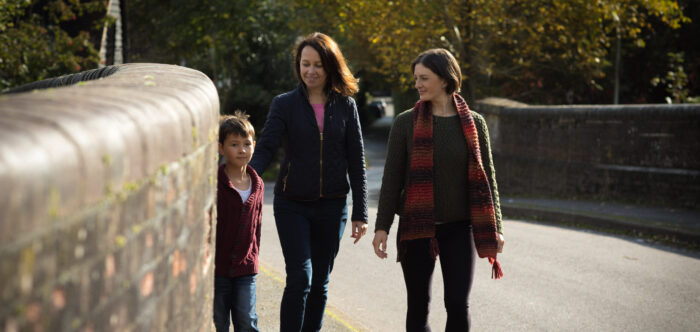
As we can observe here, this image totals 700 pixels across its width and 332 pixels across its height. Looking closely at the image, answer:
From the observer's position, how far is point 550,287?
7.22 m

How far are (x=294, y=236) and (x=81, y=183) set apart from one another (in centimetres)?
295

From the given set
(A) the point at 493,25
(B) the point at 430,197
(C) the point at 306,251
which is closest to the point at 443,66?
(B) the point at 430,197

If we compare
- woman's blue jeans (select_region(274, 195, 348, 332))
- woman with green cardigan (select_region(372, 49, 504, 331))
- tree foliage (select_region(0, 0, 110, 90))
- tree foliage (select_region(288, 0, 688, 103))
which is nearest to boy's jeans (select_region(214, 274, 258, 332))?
woman's blue jeans (select_region(274, 195, 348, 332))

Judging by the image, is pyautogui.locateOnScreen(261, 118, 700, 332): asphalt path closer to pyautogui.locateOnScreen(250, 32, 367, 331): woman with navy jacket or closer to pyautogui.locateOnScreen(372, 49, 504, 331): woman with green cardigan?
pyautogui.locateOnScreen(250, 32, 367, 331): woman with navy jacket

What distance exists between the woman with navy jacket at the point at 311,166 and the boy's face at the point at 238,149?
110mm

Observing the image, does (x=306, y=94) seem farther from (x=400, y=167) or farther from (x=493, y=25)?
(x=493, y=25)

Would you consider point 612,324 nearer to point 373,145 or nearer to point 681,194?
point 681,194

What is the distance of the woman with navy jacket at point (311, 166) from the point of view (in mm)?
4309

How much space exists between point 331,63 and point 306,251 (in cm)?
101

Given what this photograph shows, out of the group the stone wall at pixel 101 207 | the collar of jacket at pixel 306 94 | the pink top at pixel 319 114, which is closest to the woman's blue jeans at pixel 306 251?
the pink top at pixel 319 114

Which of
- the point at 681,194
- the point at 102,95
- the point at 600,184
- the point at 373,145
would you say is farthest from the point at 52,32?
the point at 373,145

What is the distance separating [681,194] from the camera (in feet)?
38.6

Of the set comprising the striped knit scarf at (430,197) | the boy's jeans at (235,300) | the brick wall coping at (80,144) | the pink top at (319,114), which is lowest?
the boy's jeans at (235,300)

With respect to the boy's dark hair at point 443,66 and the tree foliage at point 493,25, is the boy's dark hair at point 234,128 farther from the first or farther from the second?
the tree foliage at point 493,25
